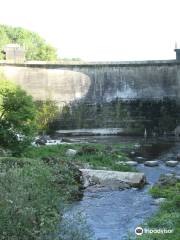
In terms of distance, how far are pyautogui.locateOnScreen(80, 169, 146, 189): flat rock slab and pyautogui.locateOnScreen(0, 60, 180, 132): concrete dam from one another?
19.3m

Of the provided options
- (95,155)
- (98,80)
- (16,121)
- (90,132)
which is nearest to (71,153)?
(95,155)

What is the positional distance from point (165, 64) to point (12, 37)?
3835cm

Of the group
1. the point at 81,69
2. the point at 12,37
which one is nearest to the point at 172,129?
the point at 81,69

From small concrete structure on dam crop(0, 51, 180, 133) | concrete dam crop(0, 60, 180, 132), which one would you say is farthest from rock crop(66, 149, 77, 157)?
small concrete structure on dam crop(0, 51, 180, 133)

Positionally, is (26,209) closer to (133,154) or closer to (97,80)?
(133,154)

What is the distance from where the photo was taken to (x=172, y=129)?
37.5m

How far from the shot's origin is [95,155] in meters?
24.3

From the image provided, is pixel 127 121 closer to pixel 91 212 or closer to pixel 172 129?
pixel 172 129

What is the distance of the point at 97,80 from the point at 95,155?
1601cm

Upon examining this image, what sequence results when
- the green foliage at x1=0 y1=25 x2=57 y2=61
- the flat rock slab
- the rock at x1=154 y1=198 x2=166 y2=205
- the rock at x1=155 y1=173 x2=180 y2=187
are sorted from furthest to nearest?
the green foliage at x1=0 y1=25 x2=57 y2=61
the flat rock slab
the rock at x1=155 y1=173 x2=180 y2=187
the rock at x1=154 y1=198 x2=166 y2=205

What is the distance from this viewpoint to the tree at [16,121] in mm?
21953

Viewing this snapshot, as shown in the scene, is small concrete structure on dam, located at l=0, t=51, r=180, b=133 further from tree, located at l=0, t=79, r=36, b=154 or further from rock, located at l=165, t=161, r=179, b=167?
tree, located at l=0, t=79, r=36, b=154

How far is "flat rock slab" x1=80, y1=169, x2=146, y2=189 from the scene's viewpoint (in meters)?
18.3

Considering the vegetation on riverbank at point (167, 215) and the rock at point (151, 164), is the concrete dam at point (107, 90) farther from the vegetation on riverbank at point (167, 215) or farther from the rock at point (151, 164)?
the vegetation on riverbank at point (167, 215)
